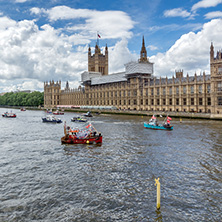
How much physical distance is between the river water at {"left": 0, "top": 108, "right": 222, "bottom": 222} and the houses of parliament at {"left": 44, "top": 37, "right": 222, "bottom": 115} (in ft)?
182

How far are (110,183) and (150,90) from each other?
10154cm

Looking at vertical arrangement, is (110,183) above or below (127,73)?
below

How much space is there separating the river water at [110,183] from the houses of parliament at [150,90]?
2180 inches

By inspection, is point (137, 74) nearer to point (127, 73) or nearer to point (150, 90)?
point (127, 73)

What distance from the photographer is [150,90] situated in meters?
121

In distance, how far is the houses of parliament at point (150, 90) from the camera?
83.9 meters

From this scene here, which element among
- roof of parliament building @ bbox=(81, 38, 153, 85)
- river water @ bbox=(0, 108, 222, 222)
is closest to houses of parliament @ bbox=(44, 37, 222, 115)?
roof of parliament building @ bbox=(81, 38, 153, 85)

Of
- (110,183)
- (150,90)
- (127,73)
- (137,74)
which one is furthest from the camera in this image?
(127,73)

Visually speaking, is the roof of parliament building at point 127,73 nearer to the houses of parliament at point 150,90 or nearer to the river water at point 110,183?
the houses of parliament at point 150,90

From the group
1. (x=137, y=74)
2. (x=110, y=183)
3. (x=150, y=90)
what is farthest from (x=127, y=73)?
(x=110, y=183)

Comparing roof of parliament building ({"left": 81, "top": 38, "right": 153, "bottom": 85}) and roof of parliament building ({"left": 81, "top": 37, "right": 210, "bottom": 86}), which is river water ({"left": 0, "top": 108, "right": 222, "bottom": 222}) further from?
roof of parliament building ({"left": 81, "top": 38, "right": 153, "bottom": 85})

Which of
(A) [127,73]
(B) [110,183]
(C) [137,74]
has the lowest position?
(B) [110,183]

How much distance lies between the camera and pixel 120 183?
22312 millimetres

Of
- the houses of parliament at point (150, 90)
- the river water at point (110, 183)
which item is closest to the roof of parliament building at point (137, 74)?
the houses of parliament at point (150, 90)
